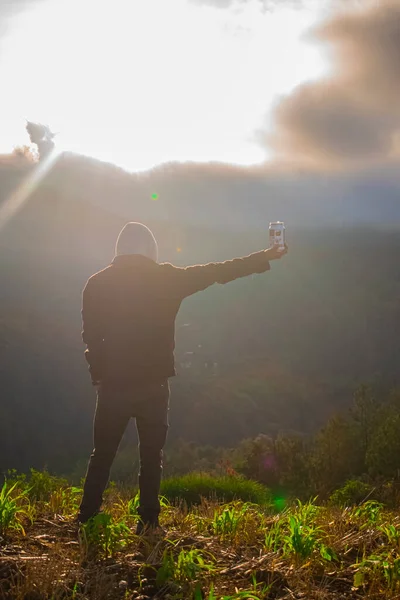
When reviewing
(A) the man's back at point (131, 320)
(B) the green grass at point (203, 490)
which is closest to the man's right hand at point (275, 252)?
(A) the man's back at point (131, 320)

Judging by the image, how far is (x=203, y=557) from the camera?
11.5ft

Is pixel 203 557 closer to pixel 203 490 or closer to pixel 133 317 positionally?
pixel 133 317

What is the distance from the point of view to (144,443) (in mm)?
4109

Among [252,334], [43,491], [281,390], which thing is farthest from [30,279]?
[43,491]

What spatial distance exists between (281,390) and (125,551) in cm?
9920

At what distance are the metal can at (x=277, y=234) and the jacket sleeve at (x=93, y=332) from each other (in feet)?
4.68

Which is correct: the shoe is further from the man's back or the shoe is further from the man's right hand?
the man's right hand

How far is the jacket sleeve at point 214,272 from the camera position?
169 inches

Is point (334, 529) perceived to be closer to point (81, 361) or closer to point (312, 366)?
point (81, 361)

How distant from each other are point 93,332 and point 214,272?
0.97m

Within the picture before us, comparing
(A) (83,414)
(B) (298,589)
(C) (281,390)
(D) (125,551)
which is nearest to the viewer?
(B) (298,589)

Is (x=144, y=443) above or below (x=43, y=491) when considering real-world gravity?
above

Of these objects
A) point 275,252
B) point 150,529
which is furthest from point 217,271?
point 150,529

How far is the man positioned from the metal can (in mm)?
579
